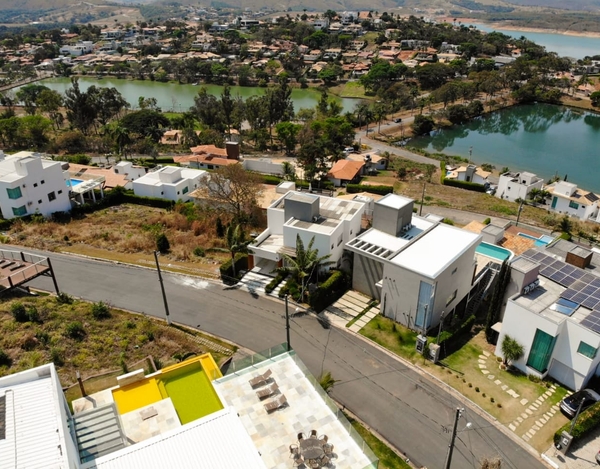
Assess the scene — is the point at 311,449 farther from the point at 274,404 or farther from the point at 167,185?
the point at 167,185

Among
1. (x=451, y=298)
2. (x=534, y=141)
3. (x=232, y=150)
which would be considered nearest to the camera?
(x=451, y=298)

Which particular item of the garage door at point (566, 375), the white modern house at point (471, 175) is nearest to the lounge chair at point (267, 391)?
the garage door at point (566, 375)

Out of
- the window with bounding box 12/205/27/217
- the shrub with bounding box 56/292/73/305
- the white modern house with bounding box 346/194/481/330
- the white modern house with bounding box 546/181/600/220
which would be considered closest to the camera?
the white modern house with bounding box 346/194/481/330

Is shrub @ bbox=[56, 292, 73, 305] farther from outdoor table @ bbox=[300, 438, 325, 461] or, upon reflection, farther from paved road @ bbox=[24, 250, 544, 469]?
outdoor table @ bbox=[300, 438, 325, 461]

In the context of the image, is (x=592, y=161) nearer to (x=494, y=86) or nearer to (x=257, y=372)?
(x=494, y=86)

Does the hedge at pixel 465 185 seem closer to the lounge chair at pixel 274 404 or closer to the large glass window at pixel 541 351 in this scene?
the large glass window at pixel 541 351

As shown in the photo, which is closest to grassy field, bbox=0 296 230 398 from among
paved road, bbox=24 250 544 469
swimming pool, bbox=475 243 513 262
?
paved road, bbox=24 250 544 469

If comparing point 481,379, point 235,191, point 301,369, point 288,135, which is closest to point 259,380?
point 301,369
